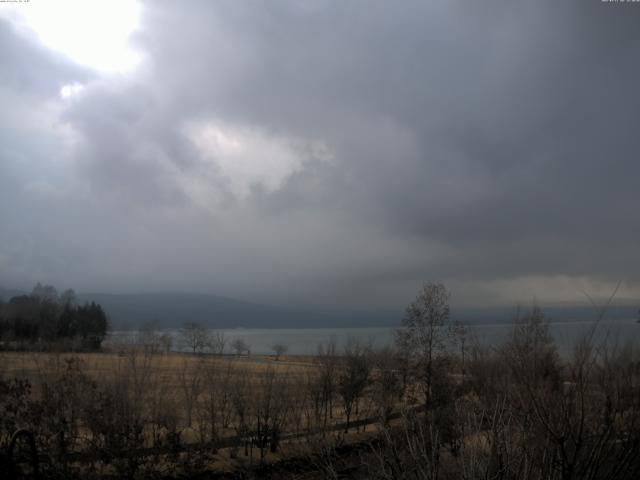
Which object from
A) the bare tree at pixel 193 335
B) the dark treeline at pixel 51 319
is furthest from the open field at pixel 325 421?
the bare tree at pixel 193 335

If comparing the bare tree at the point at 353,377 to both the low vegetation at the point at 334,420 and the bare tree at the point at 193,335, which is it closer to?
the low vegetation at the point at 334,420

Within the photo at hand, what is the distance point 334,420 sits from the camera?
109 feet

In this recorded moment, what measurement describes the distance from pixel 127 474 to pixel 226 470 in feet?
16.1

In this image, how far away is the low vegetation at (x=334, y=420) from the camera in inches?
277

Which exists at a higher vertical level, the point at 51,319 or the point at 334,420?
the point at 51,319

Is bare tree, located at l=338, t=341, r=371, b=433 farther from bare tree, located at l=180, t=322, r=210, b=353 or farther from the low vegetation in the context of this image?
bare tree, located at l=180, t=322, r=210, b=353

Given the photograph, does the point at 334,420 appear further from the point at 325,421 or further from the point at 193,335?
the point at 193,335

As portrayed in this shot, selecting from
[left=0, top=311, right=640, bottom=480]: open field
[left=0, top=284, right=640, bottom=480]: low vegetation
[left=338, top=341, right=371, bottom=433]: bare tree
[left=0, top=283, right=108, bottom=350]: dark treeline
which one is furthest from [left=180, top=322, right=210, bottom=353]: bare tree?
[left=0, top=311, right=640, bottom=480]: open field

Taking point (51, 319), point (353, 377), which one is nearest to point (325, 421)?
point (353, 377)

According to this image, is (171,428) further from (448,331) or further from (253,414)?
(448,331)

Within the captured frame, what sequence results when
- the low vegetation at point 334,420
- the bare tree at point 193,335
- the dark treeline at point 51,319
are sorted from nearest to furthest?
the low vegetation at point 334,420, the dark treeline at point 51,319, the bare tree at point 193,335

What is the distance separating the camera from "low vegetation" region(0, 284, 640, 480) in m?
7.04

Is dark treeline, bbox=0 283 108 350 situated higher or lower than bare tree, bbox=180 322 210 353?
higher

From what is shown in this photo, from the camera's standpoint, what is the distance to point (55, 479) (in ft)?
49.6
